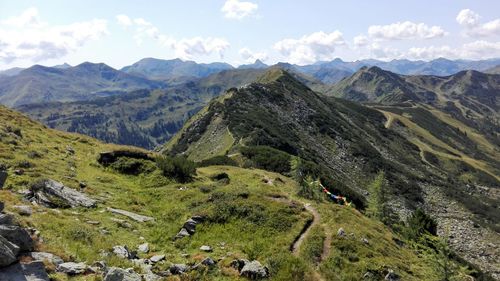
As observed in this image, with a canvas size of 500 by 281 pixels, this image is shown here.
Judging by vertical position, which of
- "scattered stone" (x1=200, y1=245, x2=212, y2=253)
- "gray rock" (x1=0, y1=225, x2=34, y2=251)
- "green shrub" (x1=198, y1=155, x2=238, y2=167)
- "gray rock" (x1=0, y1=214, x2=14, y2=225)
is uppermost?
"gray rock" (x1=0, y1=214, x2=14, y2=225)

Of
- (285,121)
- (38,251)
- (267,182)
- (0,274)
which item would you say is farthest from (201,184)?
(285,121)

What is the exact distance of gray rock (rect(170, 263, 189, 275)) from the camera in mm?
20844

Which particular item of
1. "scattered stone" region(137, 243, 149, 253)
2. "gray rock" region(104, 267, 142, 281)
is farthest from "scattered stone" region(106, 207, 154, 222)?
"gray rock" region(104, 267, 142, 281)

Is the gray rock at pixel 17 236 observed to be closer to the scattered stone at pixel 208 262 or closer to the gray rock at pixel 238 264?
the scattered stone at pixel 208 262

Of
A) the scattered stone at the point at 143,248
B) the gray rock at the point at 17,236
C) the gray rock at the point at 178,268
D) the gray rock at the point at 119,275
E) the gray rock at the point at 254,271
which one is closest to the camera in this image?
the gray rock at the point at 119,275

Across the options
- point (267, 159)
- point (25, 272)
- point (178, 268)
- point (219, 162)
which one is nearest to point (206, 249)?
point (178, 268)

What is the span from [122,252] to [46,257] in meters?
4.95

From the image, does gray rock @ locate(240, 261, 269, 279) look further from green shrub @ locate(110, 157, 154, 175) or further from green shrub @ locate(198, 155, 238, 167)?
green shrub @ locate(198, 155, 238, 167)

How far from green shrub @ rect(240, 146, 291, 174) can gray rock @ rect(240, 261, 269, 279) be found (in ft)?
232

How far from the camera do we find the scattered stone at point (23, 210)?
2362 centimetres

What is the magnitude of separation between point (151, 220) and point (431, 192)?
155m

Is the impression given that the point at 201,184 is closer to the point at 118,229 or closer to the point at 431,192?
the point at 118,229

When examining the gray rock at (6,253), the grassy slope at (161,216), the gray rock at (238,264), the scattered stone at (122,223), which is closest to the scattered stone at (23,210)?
the grassy slope at (161,216)

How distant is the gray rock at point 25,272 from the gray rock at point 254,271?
1013 centimetres
